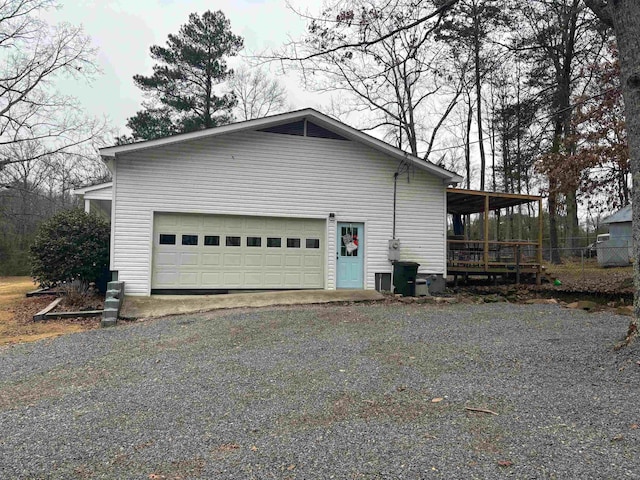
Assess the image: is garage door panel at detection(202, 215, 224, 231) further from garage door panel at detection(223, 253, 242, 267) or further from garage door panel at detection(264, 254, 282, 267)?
garage door panel at detection(264, 254, 282, 267)

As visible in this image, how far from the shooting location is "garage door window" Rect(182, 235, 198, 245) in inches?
415

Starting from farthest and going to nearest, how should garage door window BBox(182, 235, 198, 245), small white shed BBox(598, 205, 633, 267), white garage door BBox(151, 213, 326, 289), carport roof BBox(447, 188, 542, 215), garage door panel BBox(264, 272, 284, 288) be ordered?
small white shed BBox(598, 205, 633, 267) → carport roof BBox(447, 188, 542, 215) → garage door panel BBox(264, 272, 284, 288) → garage door window BBox(182, 235, 198, 245) → white garage door BBox(151, 213, 326, 289)

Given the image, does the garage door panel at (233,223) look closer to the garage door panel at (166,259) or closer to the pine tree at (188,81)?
the garage door panel at (166,259)

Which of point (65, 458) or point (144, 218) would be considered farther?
point (144, 218)

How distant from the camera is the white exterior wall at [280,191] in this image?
1007 cm

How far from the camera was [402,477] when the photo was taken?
243 cm

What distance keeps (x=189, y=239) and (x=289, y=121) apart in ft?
13.3

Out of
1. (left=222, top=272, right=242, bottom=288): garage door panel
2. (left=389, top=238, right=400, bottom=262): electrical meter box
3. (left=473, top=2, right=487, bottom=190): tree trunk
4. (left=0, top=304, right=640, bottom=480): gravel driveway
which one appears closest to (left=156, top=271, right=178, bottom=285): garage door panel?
(left=222, top=272, right=242, bottom=288): garage door panel

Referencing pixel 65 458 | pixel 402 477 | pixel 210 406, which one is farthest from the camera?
pixel 210 406

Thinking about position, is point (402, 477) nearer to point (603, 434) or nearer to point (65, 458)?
point (603, 434)

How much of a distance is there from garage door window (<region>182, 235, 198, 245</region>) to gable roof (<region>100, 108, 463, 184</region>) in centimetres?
231

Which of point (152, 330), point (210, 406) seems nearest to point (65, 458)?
point (210, 406)

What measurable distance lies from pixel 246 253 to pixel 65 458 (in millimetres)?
8180

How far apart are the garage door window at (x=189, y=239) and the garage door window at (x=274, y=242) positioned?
1.85m
